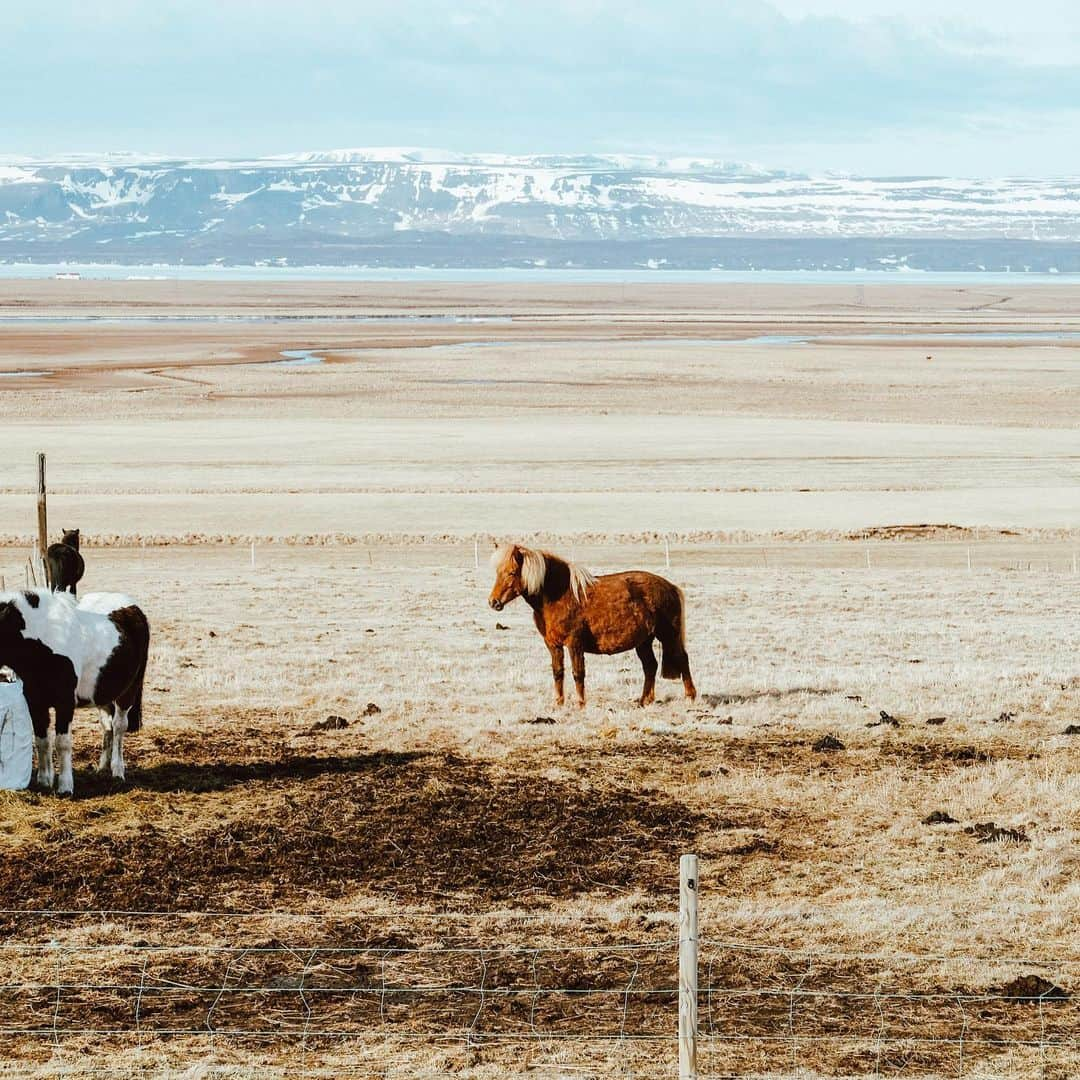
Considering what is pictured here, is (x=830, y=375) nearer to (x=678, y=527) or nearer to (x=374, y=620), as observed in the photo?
(x=678, y=527)

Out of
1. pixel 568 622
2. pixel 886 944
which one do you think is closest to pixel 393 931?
pixel 886 944

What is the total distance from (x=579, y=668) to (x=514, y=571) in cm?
160

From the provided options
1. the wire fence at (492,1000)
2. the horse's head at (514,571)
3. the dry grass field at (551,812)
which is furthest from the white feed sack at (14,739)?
the horse's head at (514,571)

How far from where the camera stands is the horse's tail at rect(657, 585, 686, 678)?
739 inches

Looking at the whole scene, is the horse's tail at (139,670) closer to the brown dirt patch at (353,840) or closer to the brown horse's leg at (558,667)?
the brown dirt patch at (353,840)

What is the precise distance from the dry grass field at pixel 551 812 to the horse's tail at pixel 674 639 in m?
0.60

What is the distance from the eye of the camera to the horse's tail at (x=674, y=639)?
61.6ft

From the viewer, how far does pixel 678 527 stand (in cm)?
4156

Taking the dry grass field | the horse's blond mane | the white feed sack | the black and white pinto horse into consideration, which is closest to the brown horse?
the horse's blond mane

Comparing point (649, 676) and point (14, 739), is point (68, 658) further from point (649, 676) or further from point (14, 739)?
point (649, 676)

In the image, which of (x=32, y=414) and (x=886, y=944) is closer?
(x=886, y=944)

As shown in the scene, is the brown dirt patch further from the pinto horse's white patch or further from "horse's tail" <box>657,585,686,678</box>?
"horse's tail" <box>657,585,686,678</box>

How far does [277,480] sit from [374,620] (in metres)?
24.5

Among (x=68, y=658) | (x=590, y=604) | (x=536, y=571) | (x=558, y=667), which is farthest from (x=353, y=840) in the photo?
(x=558, y=667)
